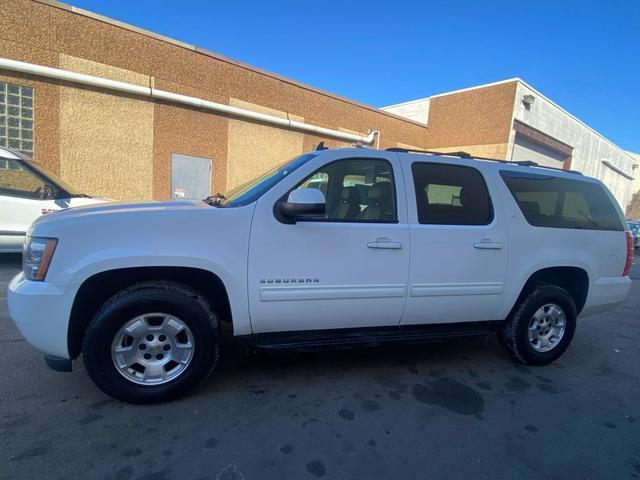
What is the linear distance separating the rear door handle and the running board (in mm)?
733

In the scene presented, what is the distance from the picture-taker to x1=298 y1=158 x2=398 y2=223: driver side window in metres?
3.06

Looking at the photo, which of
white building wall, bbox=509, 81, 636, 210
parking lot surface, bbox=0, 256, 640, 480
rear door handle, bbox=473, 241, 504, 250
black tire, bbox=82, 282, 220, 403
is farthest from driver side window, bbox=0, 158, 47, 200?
white building wall, bbox=509, 81, 636, 210

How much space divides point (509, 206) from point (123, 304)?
10.7 ft

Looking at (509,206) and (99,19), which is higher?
(99,19)

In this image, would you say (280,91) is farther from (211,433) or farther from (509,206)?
(211,433)

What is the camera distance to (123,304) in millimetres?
2490

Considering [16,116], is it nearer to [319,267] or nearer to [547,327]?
[319,267]

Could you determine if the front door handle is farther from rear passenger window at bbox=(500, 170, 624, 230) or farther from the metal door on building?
the metal door on building

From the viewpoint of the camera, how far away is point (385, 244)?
2947mm

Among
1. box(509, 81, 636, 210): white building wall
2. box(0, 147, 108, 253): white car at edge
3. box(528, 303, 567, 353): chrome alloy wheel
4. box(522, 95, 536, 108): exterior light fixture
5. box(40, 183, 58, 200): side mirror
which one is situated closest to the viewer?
box(528, 303, 567, 353): chrome alloy wheel

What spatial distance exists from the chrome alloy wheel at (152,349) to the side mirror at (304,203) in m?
1.11

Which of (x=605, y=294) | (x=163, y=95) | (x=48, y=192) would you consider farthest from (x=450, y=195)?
(x=163, y=95)

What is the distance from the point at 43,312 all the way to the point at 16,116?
9.09 m

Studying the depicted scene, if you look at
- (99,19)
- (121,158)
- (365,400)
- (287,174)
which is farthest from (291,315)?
(99,19)
